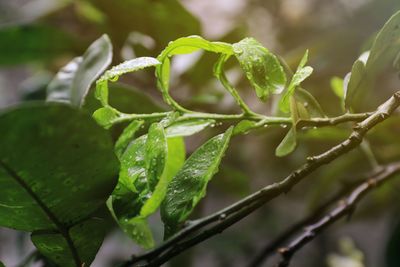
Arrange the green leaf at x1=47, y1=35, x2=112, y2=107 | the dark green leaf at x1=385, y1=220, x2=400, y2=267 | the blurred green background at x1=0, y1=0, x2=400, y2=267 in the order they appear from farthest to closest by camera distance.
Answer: the blurred green background at x1=0, y1=0, x2=400, y2=267 < the dark green leaf at x1=385, y1=220, x2=400, y2=267 < the green leaf at x1=47, y1=35, x2=112, y2=107

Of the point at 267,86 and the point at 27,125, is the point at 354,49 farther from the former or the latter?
the point at 27,125

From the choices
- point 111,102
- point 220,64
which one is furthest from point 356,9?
point 220,64

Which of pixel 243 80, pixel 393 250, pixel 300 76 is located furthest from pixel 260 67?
pixel 243 80

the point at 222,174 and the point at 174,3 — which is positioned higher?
the point at 174,3

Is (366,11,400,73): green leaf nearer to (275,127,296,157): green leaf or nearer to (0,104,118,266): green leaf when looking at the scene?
(275,127,296,157): green leaf

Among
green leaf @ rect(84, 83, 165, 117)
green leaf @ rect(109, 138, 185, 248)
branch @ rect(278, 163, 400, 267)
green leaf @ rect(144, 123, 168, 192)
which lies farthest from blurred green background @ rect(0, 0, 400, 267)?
green leaf @ rect(144, 123, 168, 192)

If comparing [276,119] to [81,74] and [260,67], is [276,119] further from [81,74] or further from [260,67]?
[81,74]

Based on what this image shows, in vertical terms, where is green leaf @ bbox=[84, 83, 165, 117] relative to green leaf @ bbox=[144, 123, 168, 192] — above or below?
above
